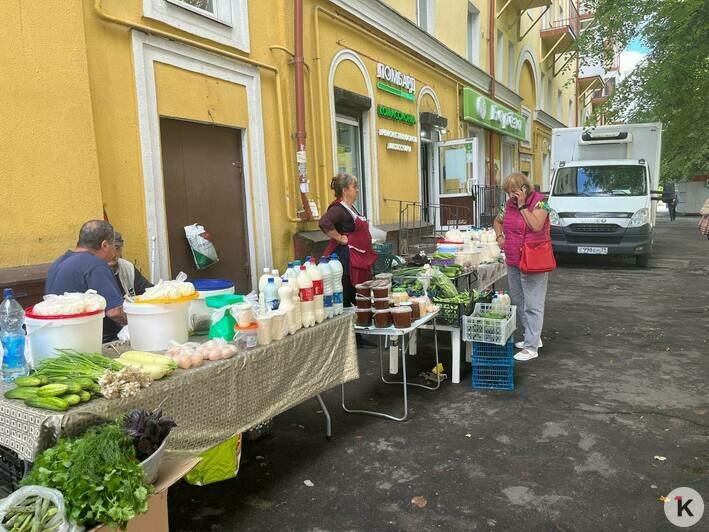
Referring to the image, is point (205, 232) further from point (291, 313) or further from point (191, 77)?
point (291, 313)

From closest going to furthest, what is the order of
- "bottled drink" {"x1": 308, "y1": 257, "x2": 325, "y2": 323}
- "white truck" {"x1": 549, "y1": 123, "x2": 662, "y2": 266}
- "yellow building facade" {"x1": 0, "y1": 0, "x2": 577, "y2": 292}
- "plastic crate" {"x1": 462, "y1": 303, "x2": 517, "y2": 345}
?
"bottled drink" {"x1": 308, "y1": 257, "x2": 325, "y2": 323}
"yellow building facade" {"x1": 0, "y1": 0, "x2": 577, "y2": 292}
"plastic crate" {"x1": 462, "y1": 303, "x2": 517, "y2": 345}
"white truck" {"x1": 549, "y1": 123, "x2": 662, "y2": 266}

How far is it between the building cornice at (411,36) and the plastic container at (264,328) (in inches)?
269

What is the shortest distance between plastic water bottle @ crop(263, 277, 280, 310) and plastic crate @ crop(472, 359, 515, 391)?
231cm

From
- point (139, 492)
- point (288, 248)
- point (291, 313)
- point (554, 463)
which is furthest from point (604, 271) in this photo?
point (139, 492)

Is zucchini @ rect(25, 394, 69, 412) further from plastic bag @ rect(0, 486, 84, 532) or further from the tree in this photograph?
the tree

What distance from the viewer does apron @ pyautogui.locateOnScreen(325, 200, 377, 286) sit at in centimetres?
559

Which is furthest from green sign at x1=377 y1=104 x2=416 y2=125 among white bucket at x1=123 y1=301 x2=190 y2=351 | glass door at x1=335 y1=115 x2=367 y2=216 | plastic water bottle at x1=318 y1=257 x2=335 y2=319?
white bucket at x1=123 y1=301 x2=190 y2=351

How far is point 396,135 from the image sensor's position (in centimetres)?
1051

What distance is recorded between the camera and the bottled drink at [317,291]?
3.56m

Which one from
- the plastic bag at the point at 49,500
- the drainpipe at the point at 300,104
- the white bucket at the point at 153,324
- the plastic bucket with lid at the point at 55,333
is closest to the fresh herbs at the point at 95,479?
the plastic bag at the point at 49,500

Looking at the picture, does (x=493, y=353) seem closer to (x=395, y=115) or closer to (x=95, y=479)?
(x=95, y=479)

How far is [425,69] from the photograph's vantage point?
466 inches

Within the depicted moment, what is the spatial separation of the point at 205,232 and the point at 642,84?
10.0m

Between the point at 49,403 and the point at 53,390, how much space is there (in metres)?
0.05
